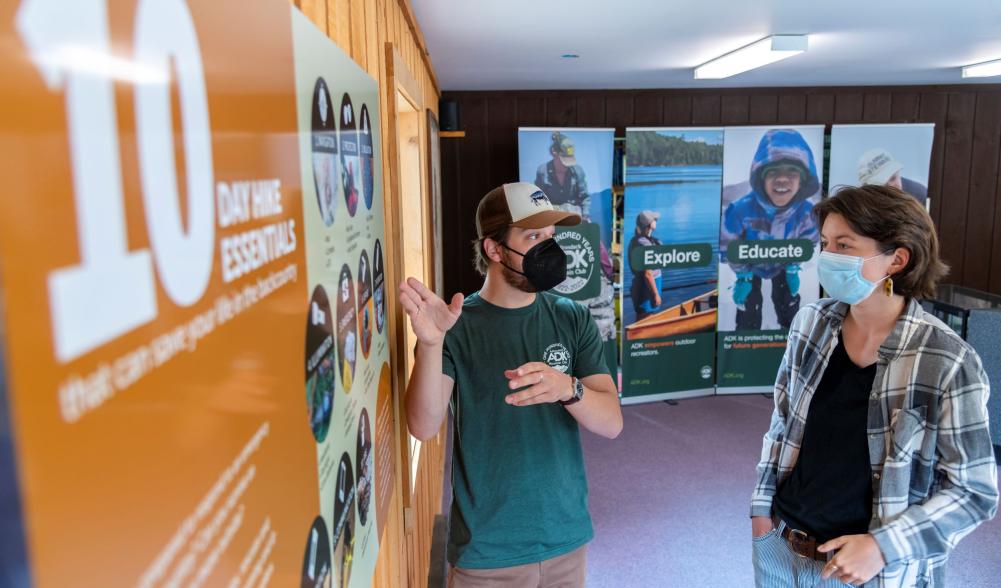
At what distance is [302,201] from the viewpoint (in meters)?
0.79

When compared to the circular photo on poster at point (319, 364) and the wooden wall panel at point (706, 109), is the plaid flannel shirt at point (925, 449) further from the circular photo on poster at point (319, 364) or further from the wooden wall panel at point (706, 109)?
the wooden wall panel at point (706, 109)

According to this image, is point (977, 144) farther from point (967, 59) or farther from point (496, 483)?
point (496, 483)

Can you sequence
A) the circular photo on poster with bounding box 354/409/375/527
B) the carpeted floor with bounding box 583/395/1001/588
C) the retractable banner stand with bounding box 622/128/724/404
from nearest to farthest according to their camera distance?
the circular photo on poster with bounding box 354/409/375/527, the carpeted floor with bounding box 583/395/1001/588, the retractable banner stand with bounding box 622/128/724/404

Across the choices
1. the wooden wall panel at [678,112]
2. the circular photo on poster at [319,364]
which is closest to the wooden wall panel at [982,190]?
the wooden wall panel at [678,112]

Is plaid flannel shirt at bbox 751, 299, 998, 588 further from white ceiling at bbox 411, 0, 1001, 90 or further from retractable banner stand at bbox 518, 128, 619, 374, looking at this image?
retractable banner stand at bbox 518, 128, 619, 374

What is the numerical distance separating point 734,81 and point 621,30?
2.61 metres

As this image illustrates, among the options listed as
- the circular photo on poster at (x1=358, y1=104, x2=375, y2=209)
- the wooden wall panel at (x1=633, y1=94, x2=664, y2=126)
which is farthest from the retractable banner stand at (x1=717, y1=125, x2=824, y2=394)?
the circular photo on poster at (x1=358, y1=104, x2=375, y2=209)

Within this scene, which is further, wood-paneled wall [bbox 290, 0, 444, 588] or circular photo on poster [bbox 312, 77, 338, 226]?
wood-paneled wall [bbox 290, 0, 444, 588]

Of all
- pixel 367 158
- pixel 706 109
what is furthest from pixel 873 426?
pixel 706 109

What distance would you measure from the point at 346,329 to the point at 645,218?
15.1 feet

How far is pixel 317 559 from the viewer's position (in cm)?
84

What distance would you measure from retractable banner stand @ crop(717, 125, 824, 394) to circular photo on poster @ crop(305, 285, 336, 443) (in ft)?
16.6

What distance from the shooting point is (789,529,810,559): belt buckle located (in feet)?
5.76

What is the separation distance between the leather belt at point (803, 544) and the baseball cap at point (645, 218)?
12.4 feet
